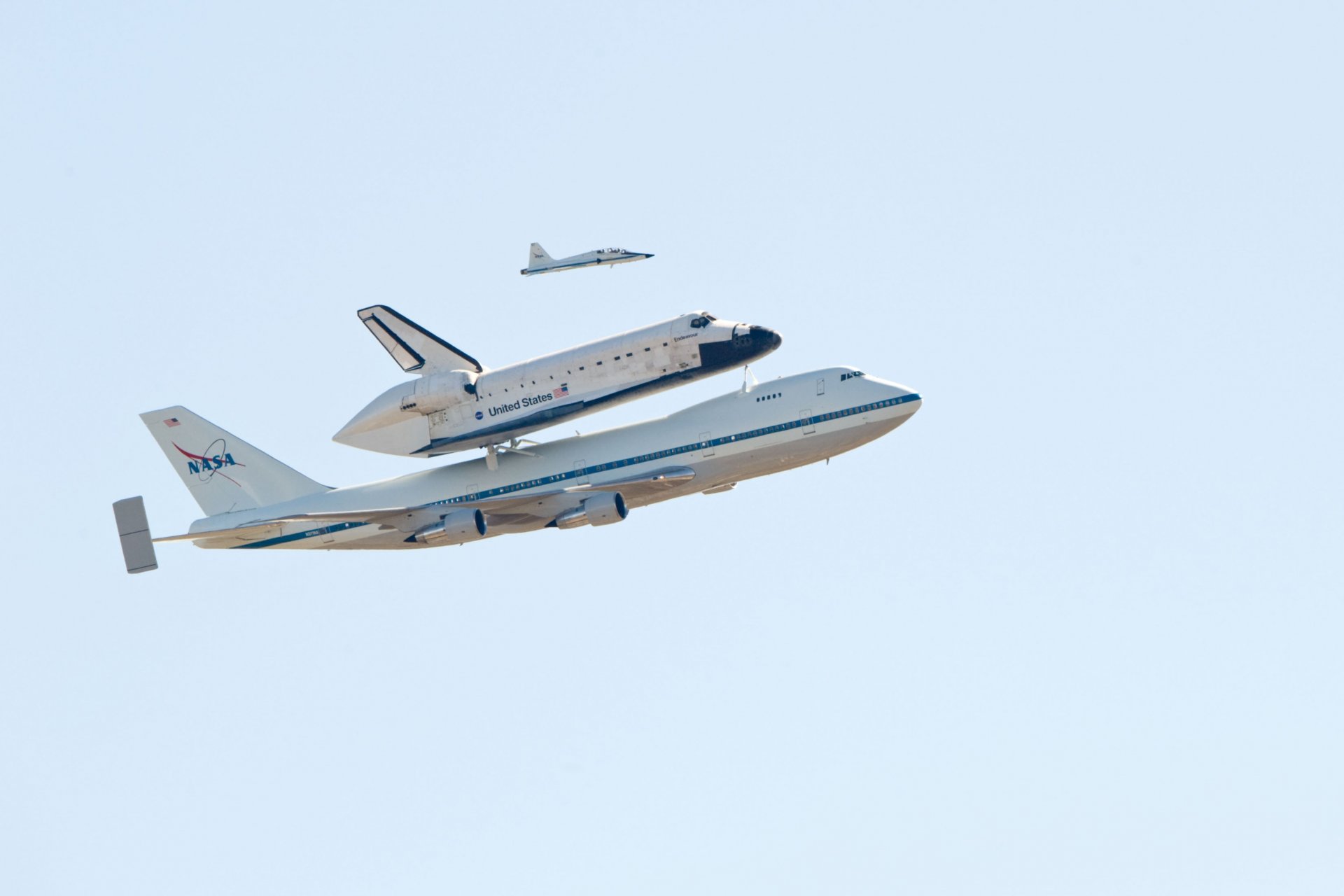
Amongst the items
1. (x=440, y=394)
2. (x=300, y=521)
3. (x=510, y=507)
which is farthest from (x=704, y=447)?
(x=300, y=521)

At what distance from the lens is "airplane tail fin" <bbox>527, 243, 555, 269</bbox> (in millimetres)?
82500

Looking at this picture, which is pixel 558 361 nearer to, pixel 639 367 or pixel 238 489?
pixel 639 367

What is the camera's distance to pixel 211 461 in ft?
297

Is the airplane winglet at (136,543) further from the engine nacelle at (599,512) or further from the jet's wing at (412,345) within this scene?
the engine nacelle at (599,512)

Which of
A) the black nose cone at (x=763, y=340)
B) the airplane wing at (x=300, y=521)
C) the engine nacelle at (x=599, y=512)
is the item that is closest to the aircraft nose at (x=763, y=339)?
the black nose cone at (x=763, y=340)

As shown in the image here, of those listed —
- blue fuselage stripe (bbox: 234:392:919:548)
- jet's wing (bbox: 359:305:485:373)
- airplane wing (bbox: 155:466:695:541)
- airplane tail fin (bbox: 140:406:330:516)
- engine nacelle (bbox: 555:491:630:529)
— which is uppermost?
jet's wing (bbox: 359:305:485:373)

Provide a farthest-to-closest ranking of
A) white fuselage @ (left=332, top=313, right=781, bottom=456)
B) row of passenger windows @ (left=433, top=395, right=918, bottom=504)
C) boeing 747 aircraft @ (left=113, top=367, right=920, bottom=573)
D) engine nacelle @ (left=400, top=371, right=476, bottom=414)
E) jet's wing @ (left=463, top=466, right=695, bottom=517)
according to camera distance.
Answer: jet's wing @ (left=463, top=466, right=695, bottom=517)
boeing 747 aircraft @ (left=113, top=367, right=920, bottom=573)
row of passenger windows @ (left=433, top=395, right=918, bottom=504)
engine nacelle @ (left=400, top=371, right=476, bottom=414)
white fuselage @ (left=332, top=313, right=781, bottom=456)

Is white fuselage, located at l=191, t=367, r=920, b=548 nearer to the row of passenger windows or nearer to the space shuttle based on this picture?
the row of passenger windows

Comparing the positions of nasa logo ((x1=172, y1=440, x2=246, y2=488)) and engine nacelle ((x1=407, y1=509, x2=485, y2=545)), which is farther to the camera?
nasa logo ((x1=172, y1=440, x2=246, y2=488))

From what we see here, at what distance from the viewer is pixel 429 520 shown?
8131 centimetres

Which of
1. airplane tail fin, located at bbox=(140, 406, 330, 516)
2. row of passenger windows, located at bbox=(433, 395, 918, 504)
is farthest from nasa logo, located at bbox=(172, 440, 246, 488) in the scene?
row of passenger windows, located at bbox=(433, 395, 918, 504)

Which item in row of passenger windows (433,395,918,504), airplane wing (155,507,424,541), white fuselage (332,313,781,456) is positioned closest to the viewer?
white fuselage (332,313,781,456)

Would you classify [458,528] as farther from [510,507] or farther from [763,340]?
[763,340]

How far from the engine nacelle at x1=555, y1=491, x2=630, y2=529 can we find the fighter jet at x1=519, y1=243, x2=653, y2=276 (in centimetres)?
1164
